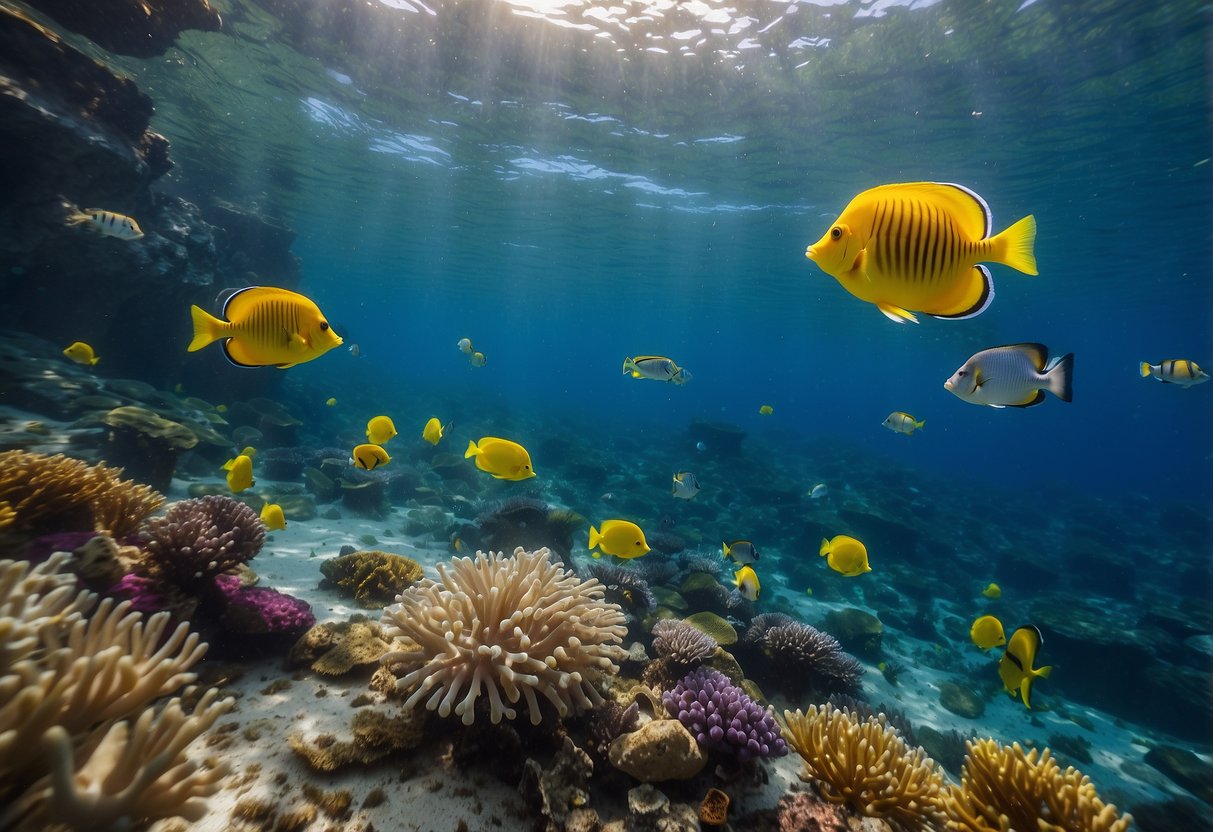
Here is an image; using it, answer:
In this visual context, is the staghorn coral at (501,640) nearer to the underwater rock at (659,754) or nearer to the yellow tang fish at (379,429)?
the underwater rock at (659,754)

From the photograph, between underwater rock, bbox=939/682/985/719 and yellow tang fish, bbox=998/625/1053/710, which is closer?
yellow tang fish, bbox=998/625/1053/710

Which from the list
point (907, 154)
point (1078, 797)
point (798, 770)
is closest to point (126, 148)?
point (798, 770)

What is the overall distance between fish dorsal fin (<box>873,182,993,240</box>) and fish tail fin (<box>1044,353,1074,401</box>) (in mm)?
1372

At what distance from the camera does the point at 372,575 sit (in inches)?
210

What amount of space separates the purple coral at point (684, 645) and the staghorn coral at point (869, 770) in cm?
109

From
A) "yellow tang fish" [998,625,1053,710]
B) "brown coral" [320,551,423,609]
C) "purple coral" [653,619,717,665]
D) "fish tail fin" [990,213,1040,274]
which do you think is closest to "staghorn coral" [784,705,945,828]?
"purple coral" [653,619,717,665]

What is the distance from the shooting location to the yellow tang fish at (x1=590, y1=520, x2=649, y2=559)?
4.88 meters

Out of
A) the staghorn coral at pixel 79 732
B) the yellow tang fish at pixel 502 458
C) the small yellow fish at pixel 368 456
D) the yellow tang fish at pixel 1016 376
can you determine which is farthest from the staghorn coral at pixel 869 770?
the small yellow fish at pixel 368 456

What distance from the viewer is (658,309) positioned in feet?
180

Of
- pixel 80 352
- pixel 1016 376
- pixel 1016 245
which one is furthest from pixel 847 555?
pixel 80 352

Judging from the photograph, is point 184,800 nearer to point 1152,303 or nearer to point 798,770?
point 798,770

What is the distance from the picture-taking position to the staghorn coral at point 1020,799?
2471 millimetres

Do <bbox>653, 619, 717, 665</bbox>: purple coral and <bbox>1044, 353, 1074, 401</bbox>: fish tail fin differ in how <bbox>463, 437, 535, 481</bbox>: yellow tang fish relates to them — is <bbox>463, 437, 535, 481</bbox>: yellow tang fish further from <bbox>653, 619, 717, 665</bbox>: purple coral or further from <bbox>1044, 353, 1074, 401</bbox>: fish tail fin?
<bbox>1044, 353, 1074, 401</bbox>: fish tail fin

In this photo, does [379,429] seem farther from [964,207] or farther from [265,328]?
[964,207]
